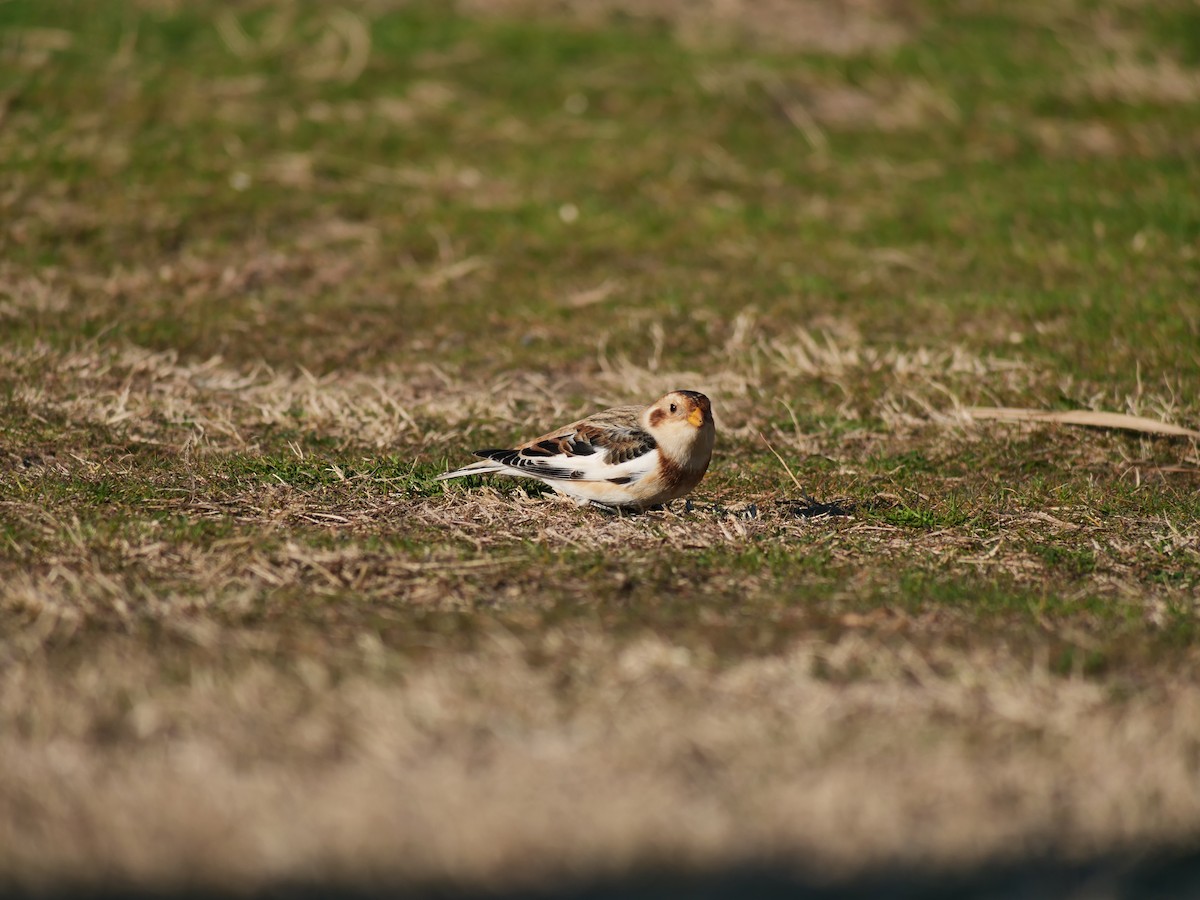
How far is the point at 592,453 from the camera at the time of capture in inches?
288

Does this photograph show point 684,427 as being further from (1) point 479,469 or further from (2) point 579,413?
(2) point 579,413

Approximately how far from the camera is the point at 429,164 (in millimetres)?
13578

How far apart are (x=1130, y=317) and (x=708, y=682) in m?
6.73

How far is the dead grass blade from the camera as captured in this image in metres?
8.68

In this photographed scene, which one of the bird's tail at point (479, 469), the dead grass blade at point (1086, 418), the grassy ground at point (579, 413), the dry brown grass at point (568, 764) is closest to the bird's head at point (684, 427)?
the grassy ground at point (579, 413)

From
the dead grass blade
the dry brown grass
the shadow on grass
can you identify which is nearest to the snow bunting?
the dry brown grass

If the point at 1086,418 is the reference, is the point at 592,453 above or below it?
above

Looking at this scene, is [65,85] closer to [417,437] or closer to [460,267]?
[460,267]

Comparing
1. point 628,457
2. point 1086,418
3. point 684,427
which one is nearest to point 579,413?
point 628,457

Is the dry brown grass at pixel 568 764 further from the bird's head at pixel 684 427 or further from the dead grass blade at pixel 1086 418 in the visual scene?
the dead grass blade at pixel 1086 418

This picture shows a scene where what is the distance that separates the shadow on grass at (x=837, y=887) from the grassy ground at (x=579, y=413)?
2.5 inches

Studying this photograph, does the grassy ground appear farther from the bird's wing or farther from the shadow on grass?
the bird's wing

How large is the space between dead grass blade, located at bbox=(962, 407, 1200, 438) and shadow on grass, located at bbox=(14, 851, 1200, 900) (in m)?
4.71

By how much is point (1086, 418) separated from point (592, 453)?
11.2ft
